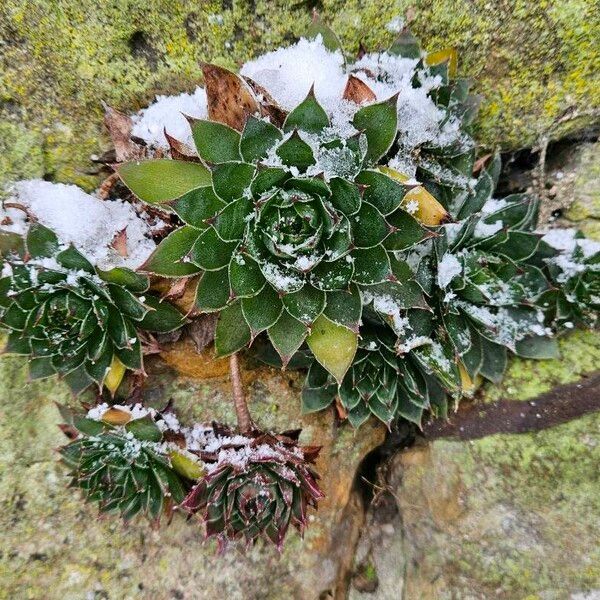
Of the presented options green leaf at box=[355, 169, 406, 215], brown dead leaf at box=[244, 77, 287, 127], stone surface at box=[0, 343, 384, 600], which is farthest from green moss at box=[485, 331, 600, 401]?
brown dead leaf at box=[244, 77, 287, 127]

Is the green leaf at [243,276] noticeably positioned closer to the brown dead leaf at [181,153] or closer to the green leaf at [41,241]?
the brown dead leaf at [181,153]

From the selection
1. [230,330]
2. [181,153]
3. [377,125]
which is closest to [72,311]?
[230,330]

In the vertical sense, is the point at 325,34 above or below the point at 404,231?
above

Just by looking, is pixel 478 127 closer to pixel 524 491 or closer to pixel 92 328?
pixel 524 491

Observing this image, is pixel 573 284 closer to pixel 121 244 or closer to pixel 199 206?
pixel 199 206

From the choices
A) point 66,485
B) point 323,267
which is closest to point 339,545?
point 66,485

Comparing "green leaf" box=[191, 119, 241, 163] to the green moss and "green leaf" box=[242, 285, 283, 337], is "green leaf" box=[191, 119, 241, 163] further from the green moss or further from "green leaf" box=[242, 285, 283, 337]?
the green moss
